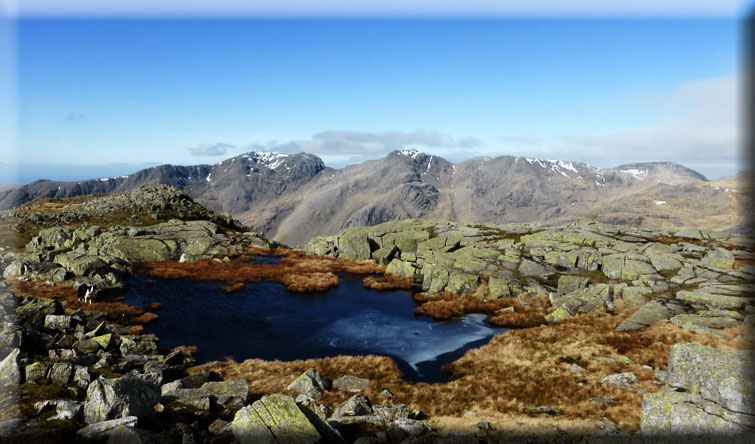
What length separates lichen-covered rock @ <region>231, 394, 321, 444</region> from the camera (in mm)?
14750

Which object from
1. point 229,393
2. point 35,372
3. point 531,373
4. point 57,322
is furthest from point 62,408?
point 531,373

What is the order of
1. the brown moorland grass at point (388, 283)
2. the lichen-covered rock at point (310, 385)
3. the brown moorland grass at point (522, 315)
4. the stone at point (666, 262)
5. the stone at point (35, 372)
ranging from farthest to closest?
the brown moorland grass at point (388, 283), the stone at point (666, 262), the brown moorland grass at point (522, 315), the lichen-covered rock at point (310, 385), the stone at point (35, 372)

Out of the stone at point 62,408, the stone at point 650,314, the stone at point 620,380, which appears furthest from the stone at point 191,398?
the stone at point 650,314

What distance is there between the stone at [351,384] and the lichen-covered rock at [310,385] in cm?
72

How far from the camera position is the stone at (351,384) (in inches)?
1011

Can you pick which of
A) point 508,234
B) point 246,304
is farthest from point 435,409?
point 508,234

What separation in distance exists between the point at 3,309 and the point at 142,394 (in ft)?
62.2

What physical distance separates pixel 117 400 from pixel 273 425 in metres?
6.48

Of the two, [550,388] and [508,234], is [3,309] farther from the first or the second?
[508,234]

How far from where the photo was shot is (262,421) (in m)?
15.1

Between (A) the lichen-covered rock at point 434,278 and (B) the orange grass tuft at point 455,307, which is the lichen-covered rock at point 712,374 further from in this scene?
(A) the lichen-covered rock at point 434,278

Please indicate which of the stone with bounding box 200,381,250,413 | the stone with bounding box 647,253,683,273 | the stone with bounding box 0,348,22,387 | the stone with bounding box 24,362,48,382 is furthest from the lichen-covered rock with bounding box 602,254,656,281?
the stone with bounding box 0,348,22,387

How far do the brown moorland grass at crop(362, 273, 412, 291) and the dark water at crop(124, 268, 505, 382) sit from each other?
65.6 inches

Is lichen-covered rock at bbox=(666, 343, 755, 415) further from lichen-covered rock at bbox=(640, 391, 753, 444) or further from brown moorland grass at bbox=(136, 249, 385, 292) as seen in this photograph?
brown moorland grass at bbox=(136, 249, 385, 292)
